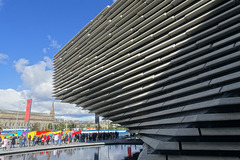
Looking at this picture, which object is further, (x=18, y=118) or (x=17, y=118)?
(x=18, y=118)

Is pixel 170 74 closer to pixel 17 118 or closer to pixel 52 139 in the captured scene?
pixel 52 139

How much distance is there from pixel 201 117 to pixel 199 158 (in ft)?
4.44

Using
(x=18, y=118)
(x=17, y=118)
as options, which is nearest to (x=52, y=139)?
(x=17, y=118)

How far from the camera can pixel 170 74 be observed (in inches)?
406

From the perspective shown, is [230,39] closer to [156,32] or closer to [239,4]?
[239,4]

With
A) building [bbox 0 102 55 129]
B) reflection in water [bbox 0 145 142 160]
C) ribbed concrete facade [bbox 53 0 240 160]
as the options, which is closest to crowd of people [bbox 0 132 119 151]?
ribbed concrete facade [bbox 53 0 240 160]

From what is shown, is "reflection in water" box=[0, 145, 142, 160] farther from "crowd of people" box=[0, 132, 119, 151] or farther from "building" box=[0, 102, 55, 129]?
"building" box=[0, 102, 55, 129]

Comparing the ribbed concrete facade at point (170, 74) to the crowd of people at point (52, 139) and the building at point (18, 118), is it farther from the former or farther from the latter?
the building at point (18, 118)

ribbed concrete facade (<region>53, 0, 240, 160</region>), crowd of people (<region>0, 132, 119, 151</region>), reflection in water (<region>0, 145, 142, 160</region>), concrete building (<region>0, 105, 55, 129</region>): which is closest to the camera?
ribbed concrete facade (<region>53, 0, 240, 160</region>)

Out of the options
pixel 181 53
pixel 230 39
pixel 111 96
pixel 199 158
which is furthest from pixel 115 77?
pixel 199 158

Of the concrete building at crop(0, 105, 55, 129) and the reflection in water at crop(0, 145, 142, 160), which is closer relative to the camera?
the reflection in water at crop(0, 145, 142, 160)

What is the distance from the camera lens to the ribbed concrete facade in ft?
18.8

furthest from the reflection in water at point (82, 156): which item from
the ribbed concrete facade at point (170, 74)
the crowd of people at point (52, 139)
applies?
the crowd of people at point (52, 139)

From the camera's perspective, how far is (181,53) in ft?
32.5
